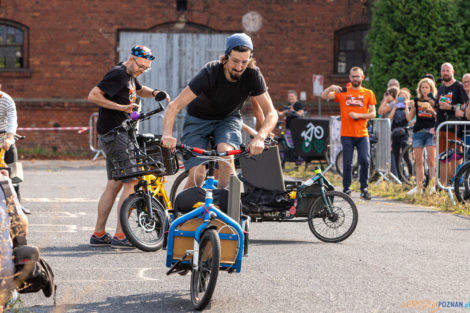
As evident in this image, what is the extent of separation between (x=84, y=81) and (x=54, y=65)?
0.94m

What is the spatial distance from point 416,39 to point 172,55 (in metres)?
7.38

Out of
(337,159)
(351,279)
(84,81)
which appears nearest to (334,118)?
(337,159)

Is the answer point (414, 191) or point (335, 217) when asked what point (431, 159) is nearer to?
point (414, 191)

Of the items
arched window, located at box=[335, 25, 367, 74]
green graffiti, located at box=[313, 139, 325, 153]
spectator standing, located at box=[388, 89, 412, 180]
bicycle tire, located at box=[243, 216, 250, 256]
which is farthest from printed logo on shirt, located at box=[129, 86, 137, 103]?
arched window, located at box=[335, 25, 367, 74]

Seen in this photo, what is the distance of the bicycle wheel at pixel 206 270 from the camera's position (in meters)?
5.26

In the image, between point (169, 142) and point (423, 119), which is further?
point (423, 119)

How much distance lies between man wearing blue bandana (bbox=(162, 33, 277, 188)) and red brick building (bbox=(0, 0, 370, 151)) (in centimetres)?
1730

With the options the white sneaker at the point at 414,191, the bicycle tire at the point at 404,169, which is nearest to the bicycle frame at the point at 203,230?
the white sneaker at the point at 414,191

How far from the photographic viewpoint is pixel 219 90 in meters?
6.53

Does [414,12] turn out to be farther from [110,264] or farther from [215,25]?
[110,264]

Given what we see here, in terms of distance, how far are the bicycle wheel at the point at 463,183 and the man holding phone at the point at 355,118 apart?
1835 millimetres

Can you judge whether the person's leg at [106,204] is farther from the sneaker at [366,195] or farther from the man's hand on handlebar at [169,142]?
the sneaker at [366,195]

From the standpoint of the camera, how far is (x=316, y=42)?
80.2ft

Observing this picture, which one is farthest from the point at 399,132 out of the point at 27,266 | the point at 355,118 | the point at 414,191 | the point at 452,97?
the point at 27,266
